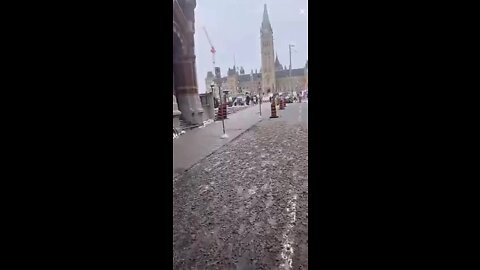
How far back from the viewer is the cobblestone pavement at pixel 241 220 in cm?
146

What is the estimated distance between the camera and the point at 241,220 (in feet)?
5.61

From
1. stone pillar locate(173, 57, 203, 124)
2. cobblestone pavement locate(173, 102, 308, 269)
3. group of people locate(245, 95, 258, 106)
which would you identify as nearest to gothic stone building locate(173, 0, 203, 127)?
stone pillar locate(173, 57, 203, 124)

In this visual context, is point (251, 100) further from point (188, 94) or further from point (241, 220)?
point (241, 220)

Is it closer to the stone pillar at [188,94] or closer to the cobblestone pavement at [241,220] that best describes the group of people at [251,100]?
the stone pillar at [188,94]

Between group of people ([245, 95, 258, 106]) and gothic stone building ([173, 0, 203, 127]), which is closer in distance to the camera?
gothic stone building ([173, 0, 203, 127])

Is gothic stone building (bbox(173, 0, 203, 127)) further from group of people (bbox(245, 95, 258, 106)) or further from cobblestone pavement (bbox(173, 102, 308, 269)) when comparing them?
group of people (bbox(245, 95, 258, 106))

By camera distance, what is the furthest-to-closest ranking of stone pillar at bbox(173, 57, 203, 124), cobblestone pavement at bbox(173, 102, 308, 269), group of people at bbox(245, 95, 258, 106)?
group of people at bbox(245, 95, 258, 106) < stone pillar at bbox(173, 57, 203, 124) < cobblestone pavement at bbox(173, 102, 308, 269)

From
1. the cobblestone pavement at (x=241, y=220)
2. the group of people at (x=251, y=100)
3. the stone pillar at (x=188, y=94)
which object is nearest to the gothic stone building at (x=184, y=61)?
the stone pillar at (x=188, y=94)

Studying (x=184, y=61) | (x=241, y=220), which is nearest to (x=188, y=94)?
(x=184, y=61)

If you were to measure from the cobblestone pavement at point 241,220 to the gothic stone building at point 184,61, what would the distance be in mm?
649

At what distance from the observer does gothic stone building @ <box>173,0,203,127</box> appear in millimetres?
1928

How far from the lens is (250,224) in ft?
5.48

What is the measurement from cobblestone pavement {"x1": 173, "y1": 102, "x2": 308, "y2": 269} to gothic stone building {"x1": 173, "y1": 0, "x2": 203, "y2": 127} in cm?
65
